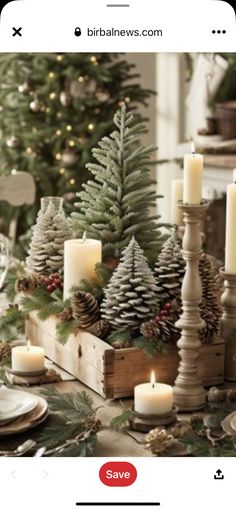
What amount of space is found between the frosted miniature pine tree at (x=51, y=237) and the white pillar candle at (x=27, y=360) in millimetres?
194

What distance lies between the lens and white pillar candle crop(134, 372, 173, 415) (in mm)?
Result: 1131

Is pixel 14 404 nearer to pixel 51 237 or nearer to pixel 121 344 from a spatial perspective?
pixel 121 344

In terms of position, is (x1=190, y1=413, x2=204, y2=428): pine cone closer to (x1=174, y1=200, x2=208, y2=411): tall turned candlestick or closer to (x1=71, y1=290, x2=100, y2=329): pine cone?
(x1=174, y1=200, x2=208, y2=411): tall turned candlestick

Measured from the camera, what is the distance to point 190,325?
3.97 ft

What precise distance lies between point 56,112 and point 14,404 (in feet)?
7.72

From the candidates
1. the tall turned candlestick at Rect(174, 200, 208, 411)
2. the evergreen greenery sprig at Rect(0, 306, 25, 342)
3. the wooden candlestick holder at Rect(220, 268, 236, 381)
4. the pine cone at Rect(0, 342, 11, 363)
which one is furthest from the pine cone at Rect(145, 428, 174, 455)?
the evergreen greenery sprig at Rect(0, 306, 25, 342)

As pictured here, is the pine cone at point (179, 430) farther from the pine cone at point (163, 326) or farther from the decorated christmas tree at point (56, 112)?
the decorated christmas tree at point (56, 112)

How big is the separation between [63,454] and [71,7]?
23.1 inches

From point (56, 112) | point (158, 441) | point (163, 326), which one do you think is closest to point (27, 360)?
point (163, 326)

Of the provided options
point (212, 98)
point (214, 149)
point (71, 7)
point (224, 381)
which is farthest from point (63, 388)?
point (212, 98)

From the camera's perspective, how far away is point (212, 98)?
3586mm
